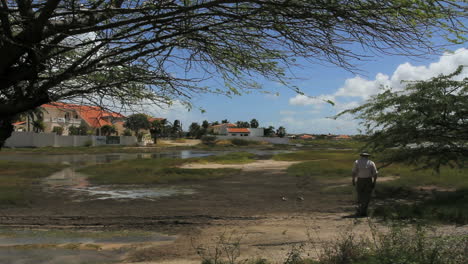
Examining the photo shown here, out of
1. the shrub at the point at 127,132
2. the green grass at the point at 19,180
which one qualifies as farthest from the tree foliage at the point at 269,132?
the green grass at the point at 19,180

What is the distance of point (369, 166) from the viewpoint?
399 inches

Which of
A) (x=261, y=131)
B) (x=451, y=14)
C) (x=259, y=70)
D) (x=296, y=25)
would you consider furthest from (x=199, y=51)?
(x=261, y=131)

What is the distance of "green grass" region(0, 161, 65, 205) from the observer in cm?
1288

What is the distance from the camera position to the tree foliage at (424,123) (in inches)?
468

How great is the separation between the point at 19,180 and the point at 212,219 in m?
14.2

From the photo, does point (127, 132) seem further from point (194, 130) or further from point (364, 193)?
point (364, 193)

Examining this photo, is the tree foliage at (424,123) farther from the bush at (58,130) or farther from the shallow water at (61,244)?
the bush at (58,130)

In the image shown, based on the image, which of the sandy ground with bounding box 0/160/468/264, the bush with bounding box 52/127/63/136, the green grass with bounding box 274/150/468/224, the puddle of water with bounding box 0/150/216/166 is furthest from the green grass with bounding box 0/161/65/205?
the bush with bounding box 52/127/63/136

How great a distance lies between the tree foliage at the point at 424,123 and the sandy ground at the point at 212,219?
2619mm

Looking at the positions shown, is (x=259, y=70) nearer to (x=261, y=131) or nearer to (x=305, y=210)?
(x=305, y=210)

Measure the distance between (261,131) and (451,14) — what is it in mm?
133100

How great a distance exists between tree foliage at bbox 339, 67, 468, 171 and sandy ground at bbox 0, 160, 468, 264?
2.62m

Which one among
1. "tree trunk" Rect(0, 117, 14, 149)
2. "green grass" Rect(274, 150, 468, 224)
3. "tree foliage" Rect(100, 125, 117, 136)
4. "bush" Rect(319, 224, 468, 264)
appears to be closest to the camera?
"bush" Rect(319, 224, 468, 264)

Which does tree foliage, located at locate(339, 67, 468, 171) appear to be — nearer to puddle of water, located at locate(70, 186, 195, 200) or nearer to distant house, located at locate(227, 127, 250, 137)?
puddle of water, located at locate(70, 186, 195, 200)
